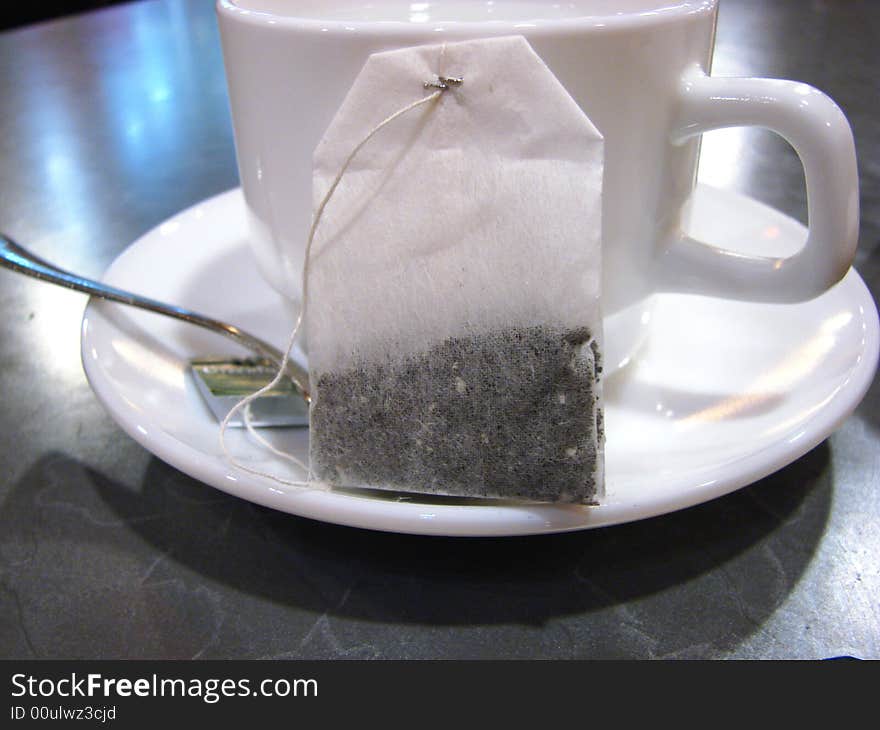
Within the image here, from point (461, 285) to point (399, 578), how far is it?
0.16 m

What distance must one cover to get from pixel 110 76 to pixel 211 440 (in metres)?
1.09

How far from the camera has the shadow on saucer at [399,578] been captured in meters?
0.39

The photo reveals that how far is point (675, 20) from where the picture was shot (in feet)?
1.32

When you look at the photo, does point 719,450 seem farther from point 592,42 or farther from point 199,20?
point 199,20

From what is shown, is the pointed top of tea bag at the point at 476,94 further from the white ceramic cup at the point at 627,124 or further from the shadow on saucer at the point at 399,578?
the shadow on saucer at the point at 399,578

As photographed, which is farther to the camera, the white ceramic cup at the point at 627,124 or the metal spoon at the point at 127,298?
the metal spoon at the point at 127,298

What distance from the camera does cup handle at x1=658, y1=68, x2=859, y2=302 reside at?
1.35 feet

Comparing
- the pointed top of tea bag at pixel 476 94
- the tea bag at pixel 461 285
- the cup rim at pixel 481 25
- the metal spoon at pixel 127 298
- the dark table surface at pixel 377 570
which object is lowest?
the dark table surface at pixel 377 570

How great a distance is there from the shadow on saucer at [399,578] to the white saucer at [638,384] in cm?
5

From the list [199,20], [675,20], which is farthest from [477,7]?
[199,20]

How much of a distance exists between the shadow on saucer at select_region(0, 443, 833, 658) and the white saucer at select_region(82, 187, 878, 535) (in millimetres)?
46

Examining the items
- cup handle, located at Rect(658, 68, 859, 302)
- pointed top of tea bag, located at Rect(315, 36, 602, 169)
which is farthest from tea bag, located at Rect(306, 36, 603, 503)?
cup handle, located at Rect(658, 68, 859, 302)

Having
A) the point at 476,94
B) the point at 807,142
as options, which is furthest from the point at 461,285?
the point at 807,142

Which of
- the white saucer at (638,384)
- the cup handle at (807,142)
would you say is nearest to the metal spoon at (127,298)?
the white saucer at (638,384)
